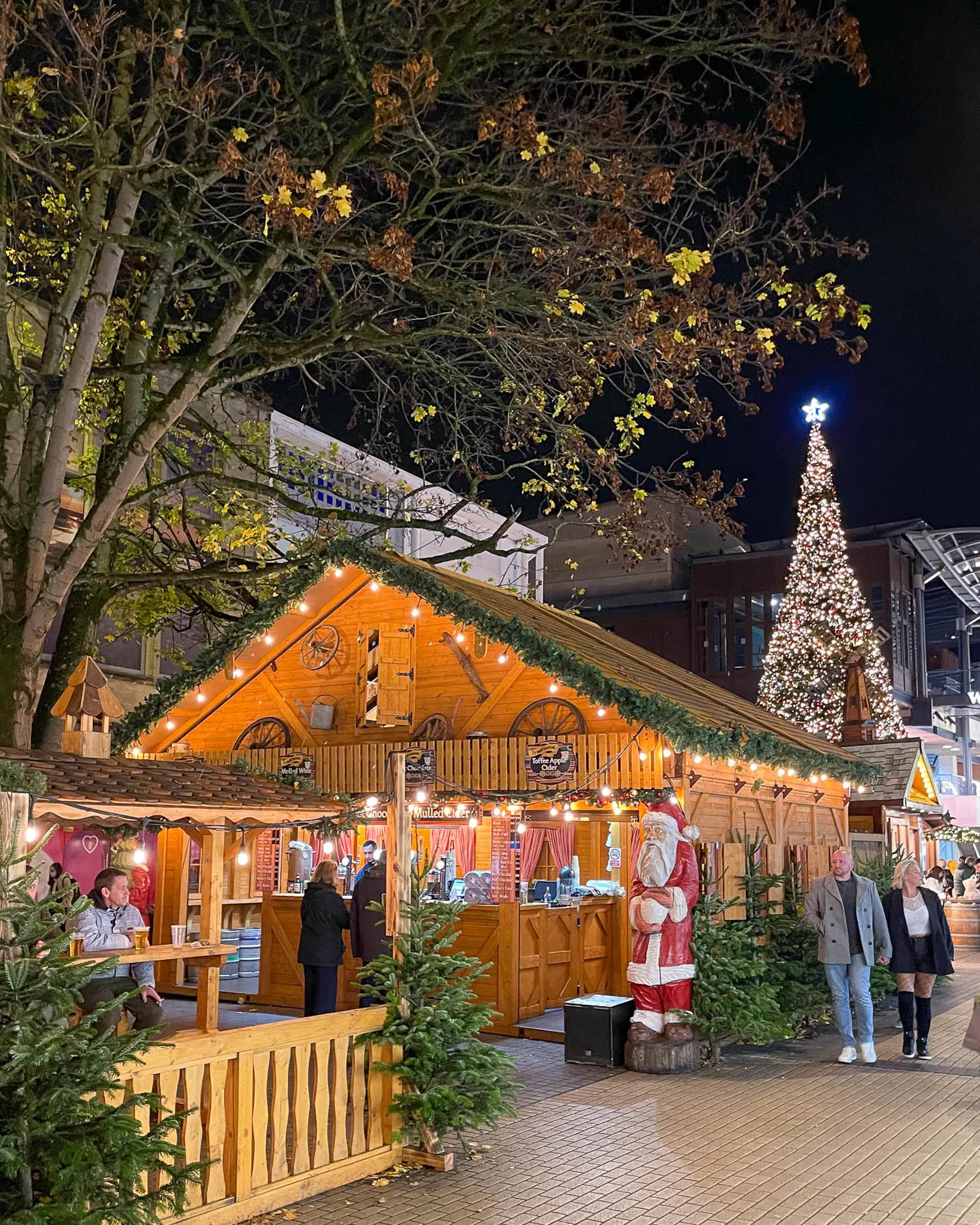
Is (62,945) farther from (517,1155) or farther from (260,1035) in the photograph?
(517,1155)

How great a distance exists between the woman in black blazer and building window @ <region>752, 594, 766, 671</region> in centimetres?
2933

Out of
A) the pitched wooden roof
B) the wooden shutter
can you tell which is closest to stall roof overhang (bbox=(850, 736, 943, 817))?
the wooden shutter

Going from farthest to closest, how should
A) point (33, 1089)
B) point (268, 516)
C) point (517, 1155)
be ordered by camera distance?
point (268, 516) → point (517, 1155) → point (33, 1089)

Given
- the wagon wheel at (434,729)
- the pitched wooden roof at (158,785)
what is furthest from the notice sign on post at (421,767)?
the pitched wooden roof at (158,785)

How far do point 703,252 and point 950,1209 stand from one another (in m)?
6.52

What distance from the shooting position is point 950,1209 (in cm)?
705

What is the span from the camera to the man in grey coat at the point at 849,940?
1160 centimetres

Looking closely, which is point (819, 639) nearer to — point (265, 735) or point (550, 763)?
point (265, 735)

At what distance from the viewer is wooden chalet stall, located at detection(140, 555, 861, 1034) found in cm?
1213

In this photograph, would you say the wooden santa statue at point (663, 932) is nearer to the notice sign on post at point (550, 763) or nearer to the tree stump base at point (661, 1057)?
the tree stump base at point (661, 1057)

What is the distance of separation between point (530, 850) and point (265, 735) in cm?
488

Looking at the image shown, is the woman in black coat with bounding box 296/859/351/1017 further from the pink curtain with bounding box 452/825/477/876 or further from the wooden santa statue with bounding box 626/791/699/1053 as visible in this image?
the pink curtain with bounding box 452/825/477/876

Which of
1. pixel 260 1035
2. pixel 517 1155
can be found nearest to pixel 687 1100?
pixel 517 1155

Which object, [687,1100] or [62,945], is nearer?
[62,945]
